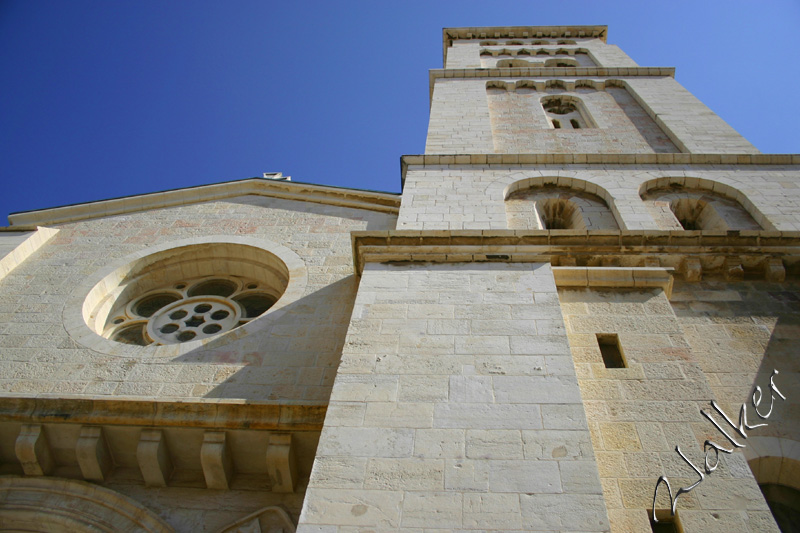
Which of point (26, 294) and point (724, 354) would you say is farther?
point (26, 294)

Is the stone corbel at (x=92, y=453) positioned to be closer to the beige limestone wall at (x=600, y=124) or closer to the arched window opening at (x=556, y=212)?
the arched window opening at (x=556, y=212)

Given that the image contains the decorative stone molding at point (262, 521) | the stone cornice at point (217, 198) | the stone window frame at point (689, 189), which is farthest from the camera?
the stone cornice at point (217, 198)

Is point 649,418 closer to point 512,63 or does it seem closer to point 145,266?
point 145,266

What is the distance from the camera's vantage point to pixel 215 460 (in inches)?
226

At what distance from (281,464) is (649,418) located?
3.30 m

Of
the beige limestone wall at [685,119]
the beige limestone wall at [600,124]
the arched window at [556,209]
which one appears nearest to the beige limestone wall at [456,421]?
the arched window at [556,209]

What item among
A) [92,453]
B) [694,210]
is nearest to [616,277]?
[694,210]

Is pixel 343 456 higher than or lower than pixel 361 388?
lower

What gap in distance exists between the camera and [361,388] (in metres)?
5.39

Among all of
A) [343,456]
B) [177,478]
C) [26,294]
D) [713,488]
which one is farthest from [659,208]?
[26,294]

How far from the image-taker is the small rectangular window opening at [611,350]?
609cm

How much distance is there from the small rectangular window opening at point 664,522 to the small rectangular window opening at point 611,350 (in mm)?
1581

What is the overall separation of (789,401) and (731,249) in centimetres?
229

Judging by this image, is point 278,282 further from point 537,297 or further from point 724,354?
point 724,354
